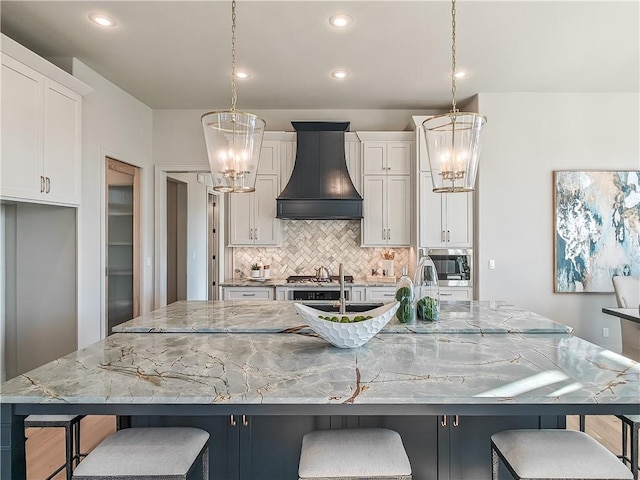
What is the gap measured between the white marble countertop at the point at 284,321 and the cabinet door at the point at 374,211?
194 cm

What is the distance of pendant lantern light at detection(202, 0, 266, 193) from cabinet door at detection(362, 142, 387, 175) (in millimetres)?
2690

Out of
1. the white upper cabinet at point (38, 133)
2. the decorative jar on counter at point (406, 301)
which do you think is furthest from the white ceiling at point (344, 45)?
the decorative jar on counter at point (406, 301)

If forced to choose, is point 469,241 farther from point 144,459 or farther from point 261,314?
point 144,459

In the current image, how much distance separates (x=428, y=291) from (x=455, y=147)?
0.81m

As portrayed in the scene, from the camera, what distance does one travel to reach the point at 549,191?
4332 millimetres

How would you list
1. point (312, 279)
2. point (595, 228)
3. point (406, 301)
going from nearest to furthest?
point (406, 301), point (595, 228), point (312, 279)

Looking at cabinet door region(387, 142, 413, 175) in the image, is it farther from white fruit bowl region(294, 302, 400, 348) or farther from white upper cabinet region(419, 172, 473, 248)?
white fruit bowl region(294, 302, 400, 348)

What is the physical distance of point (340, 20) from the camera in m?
2.80

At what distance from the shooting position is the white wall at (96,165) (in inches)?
138

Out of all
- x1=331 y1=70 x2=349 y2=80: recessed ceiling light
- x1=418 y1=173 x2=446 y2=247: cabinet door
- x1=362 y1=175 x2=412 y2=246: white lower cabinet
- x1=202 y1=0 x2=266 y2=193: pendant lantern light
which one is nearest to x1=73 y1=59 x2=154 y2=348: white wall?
x1=202 y1=0 x2=266 y2=193: pendant lantern light

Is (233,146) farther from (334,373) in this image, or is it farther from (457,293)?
(457,293)

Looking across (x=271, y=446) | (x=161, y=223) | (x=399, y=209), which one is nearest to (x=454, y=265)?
(x=399, y=209)

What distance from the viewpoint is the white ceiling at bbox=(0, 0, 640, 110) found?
269 cm

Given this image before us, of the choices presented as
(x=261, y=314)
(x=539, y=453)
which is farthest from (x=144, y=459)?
(x=539, y=453)
